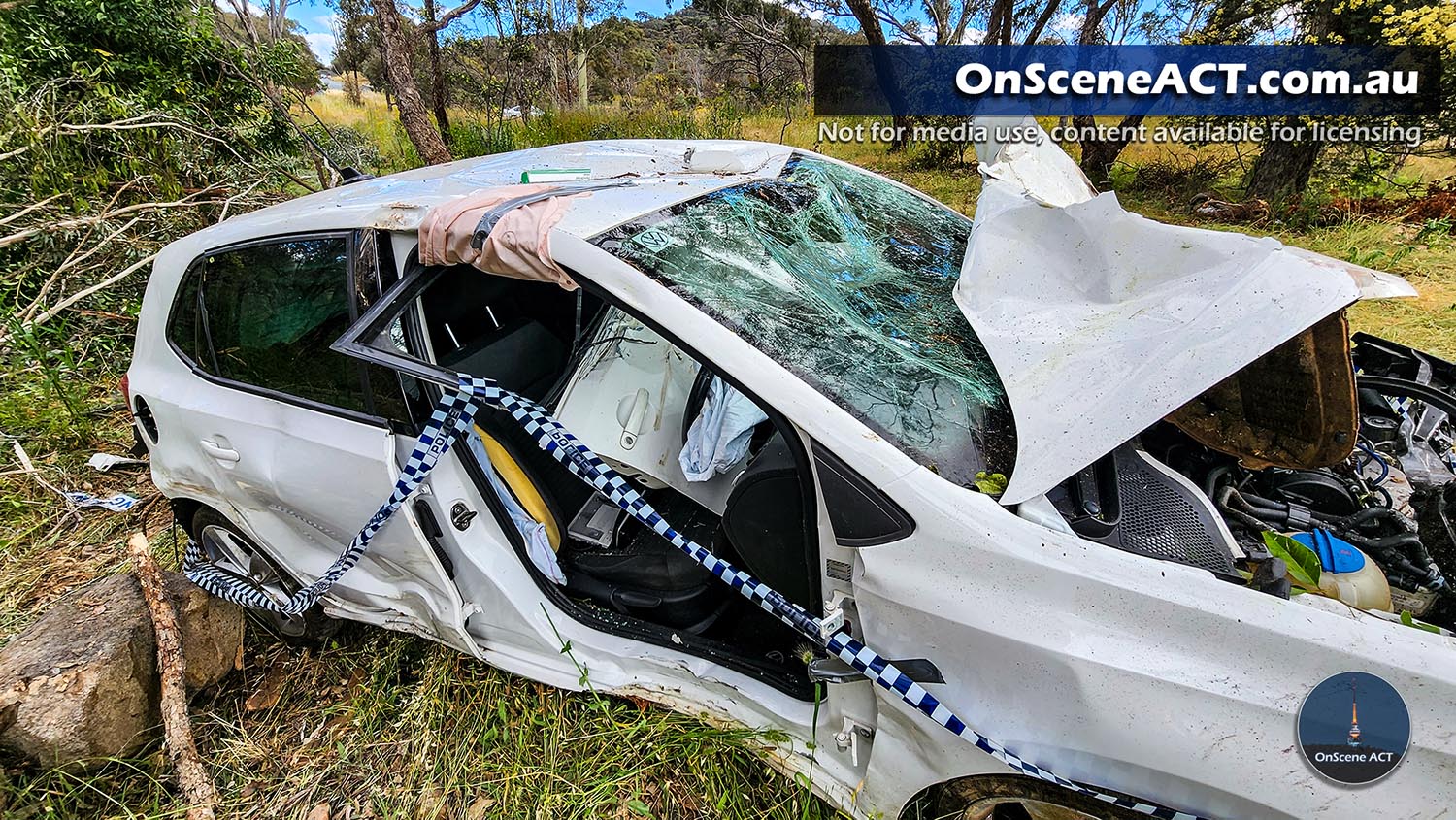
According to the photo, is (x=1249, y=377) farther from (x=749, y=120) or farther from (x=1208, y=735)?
(x=749, y=120)

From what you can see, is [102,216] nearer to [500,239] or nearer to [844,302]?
[500,239]

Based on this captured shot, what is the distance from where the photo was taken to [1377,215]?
610 centimetres

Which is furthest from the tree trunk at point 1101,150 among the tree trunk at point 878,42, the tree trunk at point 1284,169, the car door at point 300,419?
the car door at point 300,419

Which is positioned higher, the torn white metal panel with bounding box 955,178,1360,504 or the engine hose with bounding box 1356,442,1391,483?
the torn white metal panel with bounding box 955,178,1360,504

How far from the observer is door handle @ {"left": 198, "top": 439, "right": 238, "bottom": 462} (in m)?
2.00

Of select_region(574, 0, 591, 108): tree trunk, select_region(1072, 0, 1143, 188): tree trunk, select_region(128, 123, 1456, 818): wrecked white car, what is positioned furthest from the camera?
select_region(574, 0, 591, 108): tree trunk

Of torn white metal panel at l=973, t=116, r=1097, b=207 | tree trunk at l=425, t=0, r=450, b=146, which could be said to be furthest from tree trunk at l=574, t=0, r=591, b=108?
torn white metal panel at l=973, t=116, r=1097, b=207

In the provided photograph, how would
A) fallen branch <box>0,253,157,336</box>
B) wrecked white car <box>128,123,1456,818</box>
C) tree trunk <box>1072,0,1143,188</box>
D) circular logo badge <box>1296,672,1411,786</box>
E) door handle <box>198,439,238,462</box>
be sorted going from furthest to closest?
tree trunk <box>1072,0,1143,188</box>, fallen branch <box>0,253,157,336</box>, door handle <box>198,439,238,462</box>, wrecked white car <box>128,123,1456,818</box>, circular logo badge <box>1296,672,1411,786</box>

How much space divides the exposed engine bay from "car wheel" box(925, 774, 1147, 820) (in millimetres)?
476

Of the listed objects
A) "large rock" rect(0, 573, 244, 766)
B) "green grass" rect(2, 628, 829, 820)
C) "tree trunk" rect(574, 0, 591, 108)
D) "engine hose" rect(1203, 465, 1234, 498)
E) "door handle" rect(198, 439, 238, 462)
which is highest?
"tree trunk" rect(574, 0, 591, 108)

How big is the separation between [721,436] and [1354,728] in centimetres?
127

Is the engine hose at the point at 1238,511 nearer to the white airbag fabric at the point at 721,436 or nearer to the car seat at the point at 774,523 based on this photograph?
the car seat at the point at 774,523

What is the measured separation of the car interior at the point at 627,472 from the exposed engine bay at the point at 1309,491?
2.39 feet

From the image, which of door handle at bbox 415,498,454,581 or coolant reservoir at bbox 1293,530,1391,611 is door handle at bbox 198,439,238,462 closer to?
door handle at bbox 415,498,454,581
